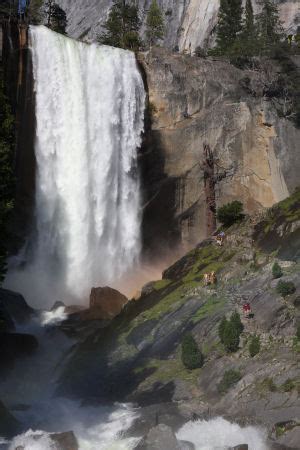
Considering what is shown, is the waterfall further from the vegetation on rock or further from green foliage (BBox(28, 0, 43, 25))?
the vegetation on rock

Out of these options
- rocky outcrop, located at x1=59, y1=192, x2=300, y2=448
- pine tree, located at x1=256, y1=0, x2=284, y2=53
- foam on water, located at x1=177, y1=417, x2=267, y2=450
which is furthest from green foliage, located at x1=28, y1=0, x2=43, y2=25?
foam on water, located at x1=177, y1=417, x2=267, y2=450

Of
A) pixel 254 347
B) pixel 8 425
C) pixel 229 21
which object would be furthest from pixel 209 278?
Result: pixel 229 21

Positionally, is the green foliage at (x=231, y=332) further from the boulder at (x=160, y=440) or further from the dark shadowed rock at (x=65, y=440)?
the dark shadowed rock at (x=65, y=440)

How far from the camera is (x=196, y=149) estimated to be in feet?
165

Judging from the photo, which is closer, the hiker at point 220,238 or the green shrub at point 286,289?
the green shrub at point 286,289

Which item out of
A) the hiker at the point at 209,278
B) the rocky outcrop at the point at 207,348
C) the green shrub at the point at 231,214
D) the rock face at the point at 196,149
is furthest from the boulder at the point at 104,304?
the rock face at the point at 196,149

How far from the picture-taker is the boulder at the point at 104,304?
37000 mm

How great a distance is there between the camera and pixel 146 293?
37031mm

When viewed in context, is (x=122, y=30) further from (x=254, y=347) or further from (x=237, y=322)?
(x=254, y=347)

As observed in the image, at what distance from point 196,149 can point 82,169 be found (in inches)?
399

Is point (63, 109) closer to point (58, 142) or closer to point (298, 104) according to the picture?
point (58, 142)

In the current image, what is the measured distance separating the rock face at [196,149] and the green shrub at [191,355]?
24477 mm

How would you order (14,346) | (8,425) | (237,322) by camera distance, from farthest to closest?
(14,346) → (237,322) → (8,425)

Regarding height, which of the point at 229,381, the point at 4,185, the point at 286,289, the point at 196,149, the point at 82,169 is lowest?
the point at 229,381
